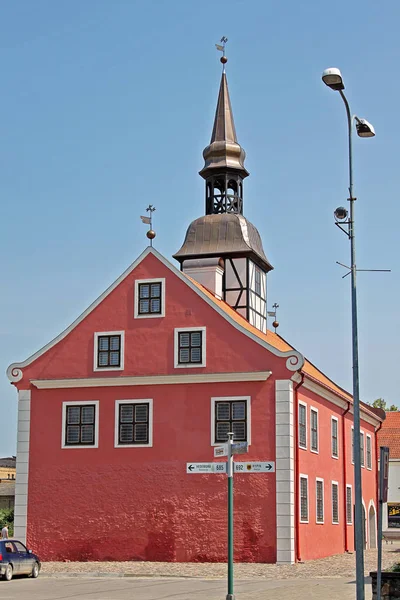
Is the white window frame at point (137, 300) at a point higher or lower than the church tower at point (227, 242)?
lower

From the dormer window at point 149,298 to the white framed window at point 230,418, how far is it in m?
3.88

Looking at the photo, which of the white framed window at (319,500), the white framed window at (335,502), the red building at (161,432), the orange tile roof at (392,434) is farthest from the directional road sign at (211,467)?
the orange tile roof at (392,434)

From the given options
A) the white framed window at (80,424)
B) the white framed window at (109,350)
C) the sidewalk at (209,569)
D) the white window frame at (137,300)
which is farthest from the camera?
the white framed window at (109,350)

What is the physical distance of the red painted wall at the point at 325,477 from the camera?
33.3m

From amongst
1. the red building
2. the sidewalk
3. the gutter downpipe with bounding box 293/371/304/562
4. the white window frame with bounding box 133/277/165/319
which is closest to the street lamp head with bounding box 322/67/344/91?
the sidewalk

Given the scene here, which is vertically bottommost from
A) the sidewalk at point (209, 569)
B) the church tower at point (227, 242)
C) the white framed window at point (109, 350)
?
the sidewalk at point (209, 569)

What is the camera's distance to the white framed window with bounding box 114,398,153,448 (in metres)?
33.2

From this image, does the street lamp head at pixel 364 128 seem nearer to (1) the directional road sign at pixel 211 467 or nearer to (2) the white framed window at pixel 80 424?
(1) the directional road sign at pixel 211 467

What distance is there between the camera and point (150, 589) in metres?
23.5

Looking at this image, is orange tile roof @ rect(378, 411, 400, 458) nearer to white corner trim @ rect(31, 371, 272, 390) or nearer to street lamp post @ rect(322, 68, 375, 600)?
Answer: white corner trim @ rect(31, 371, 272, 390)

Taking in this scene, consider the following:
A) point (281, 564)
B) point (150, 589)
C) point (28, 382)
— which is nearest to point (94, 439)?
point (28, 382)

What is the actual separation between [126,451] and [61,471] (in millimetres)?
2495

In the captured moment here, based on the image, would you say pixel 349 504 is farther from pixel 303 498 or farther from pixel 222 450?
pixel 222 450

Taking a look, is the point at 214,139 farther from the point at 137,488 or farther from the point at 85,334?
the point at 137,488
